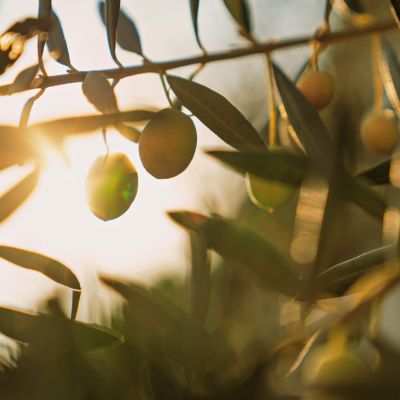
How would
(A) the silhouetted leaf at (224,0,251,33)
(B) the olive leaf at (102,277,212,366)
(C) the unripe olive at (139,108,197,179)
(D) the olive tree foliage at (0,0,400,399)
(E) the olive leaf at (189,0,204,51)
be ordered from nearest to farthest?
1. (D) the olive tree foliage at (0,0,400,399)
2. (B) the olive leaf at (102,277,212,366)
3. (C) the unripe olive at (139,108,197,179)
4. (E) the olive leaf at (189,0,204,51)
5. (A) the silhouetted leaf at (224,0,251,33)

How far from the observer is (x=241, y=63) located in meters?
3.31

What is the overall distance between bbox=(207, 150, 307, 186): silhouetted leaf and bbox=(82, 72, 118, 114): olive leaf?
239 mm

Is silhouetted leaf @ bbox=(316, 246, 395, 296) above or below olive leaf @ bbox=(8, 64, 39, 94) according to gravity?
below

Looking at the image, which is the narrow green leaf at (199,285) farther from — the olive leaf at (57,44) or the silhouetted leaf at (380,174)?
the olive leaf at (57,44)

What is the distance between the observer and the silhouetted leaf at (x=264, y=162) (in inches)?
25.0

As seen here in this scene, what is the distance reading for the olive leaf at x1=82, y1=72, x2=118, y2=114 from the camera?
84cm

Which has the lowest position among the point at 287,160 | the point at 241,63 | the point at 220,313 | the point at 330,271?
the point at 220,313

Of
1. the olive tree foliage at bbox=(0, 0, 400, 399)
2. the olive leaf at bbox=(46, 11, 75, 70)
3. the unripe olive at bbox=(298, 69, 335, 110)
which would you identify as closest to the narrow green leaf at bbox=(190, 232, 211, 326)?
the olive tree foliage at bbox=(0, 0, 400, 399)

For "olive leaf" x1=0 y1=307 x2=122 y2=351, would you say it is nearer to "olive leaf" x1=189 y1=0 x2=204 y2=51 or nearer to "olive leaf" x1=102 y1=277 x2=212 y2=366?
"olive leaf" x1=102 y1=277 x2=212 y2=366

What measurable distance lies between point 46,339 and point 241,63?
9.38 feet

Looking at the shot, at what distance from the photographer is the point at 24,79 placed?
871mm

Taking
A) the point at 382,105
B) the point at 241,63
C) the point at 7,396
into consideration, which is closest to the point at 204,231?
the point at 7,396

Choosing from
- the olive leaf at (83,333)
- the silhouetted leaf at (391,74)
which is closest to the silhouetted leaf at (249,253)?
the olive leaf at (83,333)

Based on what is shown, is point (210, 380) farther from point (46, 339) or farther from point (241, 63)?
point (241, 63)
